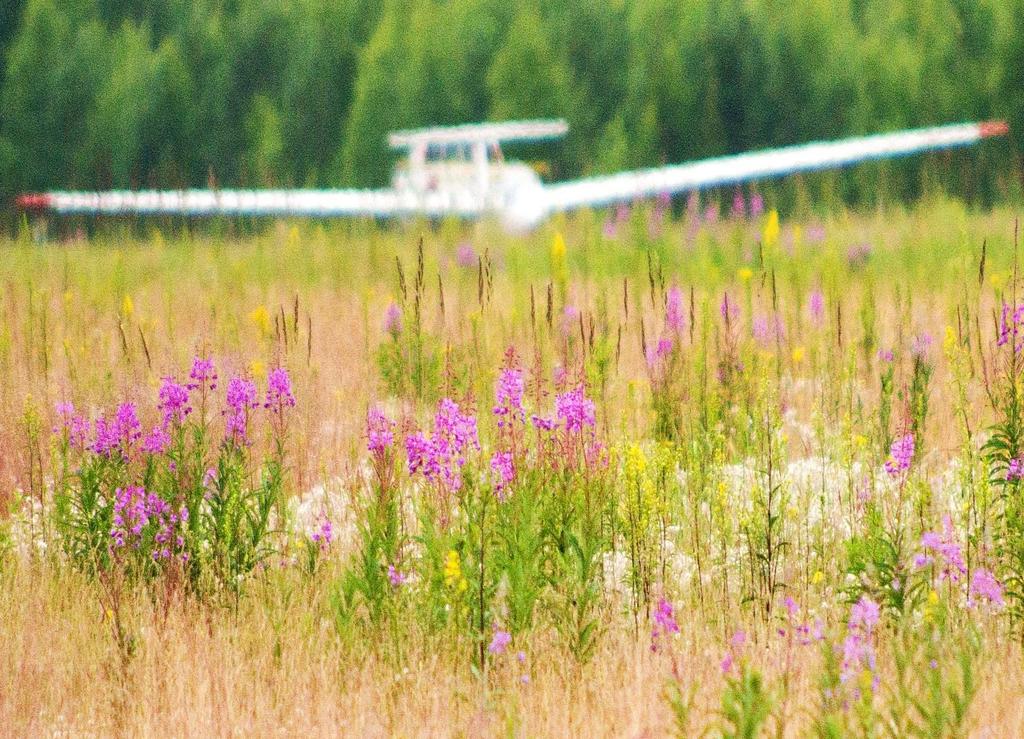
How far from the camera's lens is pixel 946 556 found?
11.3 ft

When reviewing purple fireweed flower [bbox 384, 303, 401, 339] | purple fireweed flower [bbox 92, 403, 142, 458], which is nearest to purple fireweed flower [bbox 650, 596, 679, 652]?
purple fireweed flower [bbox 92, 403, 142, 458]

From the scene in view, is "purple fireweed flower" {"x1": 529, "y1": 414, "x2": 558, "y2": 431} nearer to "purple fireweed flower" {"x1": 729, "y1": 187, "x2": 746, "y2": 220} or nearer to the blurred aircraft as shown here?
"purple fireweed flower" {"x1": 729, "y1": 187, "x2": 746, "y2": 220}

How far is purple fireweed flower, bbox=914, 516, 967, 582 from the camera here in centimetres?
341

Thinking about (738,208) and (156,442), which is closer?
(156,442)

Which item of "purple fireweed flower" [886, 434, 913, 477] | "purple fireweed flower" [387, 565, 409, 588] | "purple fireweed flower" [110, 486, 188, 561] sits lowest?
"purple fireweed flower" [387, 565, 409, 588]

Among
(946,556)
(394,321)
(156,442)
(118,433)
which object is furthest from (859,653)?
(394,321)

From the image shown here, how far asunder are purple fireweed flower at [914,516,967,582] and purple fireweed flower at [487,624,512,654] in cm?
98

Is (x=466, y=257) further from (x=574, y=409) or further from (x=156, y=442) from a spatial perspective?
(x=574, y=409)

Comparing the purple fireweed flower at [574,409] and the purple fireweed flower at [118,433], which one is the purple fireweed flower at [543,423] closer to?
the purple fireweed flower at [574,409]

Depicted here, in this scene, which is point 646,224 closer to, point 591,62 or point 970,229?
point 970,229

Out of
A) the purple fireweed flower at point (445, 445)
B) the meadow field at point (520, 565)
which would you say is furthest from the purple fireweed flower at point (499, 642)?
the purple fireweed flower at point (445, 445)

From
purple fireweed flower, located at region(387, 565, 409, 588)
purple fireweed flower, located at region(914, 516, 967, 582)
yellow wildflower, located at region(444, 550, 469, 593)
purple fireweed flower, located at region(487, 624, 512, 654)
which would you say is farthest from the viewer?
purple fireweed flower, located at region(387, 565, 409, 588)

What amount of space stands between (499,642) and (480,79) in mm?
19405

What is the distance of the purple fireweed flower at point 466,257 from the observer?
10.5 m
